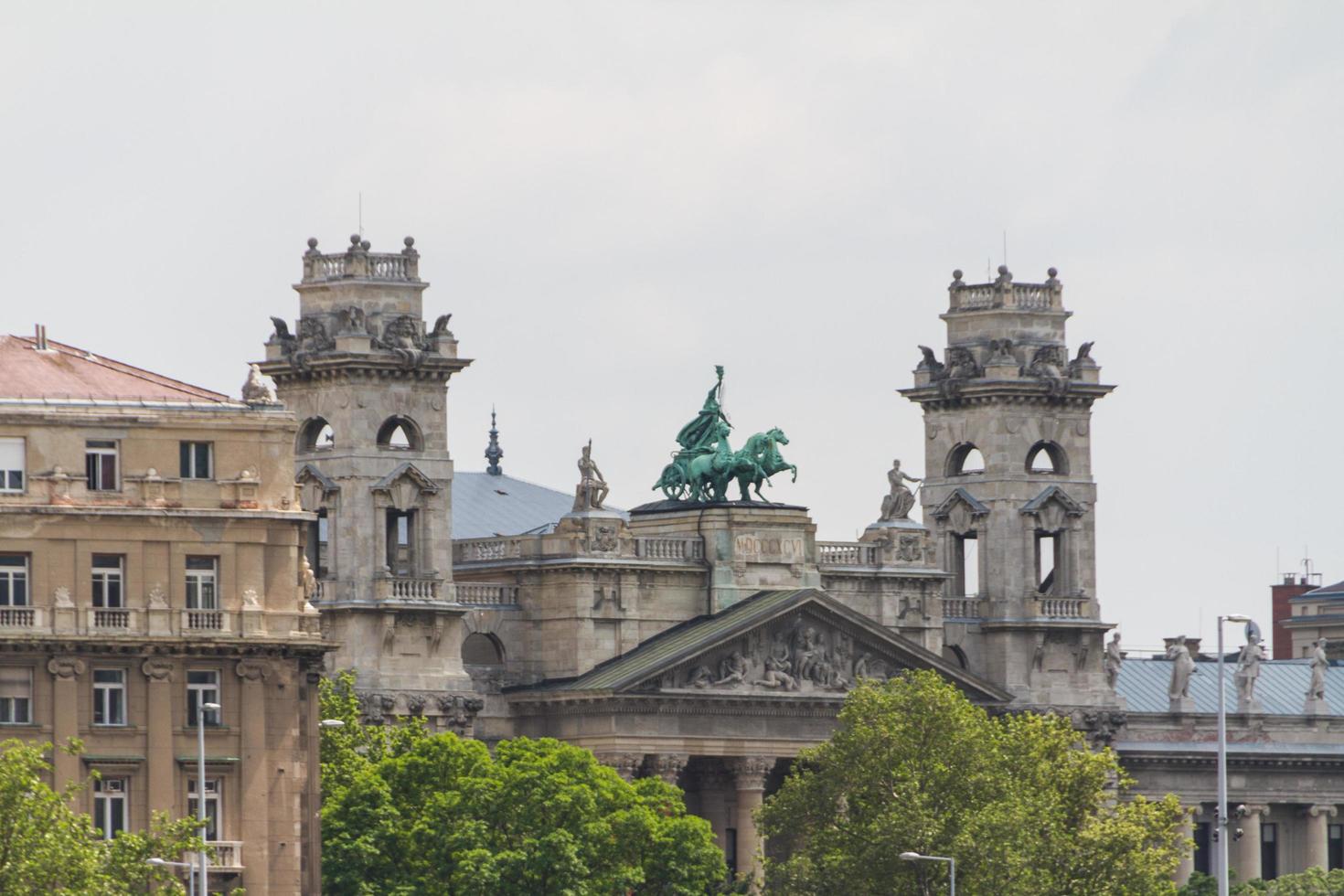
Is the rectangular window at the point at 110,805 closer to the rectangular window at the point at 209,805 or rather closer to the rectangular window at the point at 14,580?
the rectangular window at the point at 209,805

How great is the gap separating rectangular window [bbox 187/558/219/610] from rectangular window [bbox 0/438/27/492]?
18.9ft

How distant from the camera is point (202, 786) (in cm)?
15212

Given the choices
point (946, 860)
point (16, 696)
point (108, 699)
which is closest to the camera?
point (16, 696)

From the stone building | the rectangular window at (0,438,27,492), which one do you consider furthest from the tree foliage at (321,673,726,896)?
the rectangular window at (0,438,27,492)

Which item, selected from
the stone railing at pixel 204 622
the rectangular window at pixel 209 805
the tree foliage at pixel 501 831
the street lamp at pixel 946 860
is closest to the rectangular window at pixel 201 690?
the stone railing at pixel 204 622

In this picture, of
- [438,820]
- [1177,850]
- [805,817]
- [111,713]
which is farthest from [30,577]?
[1177,850]

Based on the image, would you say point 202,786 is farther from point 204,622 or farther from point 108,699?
point 204,622

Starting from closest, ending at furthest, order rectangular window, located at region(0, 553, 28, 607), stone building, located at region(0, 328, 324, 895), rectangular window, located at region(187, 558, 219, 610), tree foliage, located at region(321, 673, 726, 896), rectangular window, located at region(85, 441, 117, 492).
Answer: stone building, located at region(0, 328, 324, 895), rectangular window, located at region(0, 553, 28, 607), rectangular window, located at region(85, 441, 117, 492), rectangular window, located at region(187, 558, 219, 610), tree foliage, located at region(321, 673, 726, 896)

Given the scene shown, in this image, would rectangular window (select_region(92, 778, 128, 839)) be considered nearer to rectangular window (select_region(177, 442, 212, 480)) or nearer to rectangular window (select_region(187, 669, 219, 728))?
rectangular window (select_region(187, 669, 219, 728))

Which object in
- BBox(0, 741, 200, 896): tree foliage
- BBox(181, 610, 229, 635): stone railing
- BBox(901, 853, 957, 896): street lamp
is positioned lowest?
BBox(901, 853, 957, 896): street lamp

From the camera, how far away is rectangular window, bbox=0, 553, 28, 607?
159 meters

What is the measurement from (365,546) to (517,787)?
30.0 meters

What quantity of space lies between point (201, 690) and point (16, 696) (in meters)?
5.68

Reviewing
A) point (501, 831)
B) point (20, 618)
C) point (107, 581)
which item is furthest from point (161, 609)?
point (501, 831)
